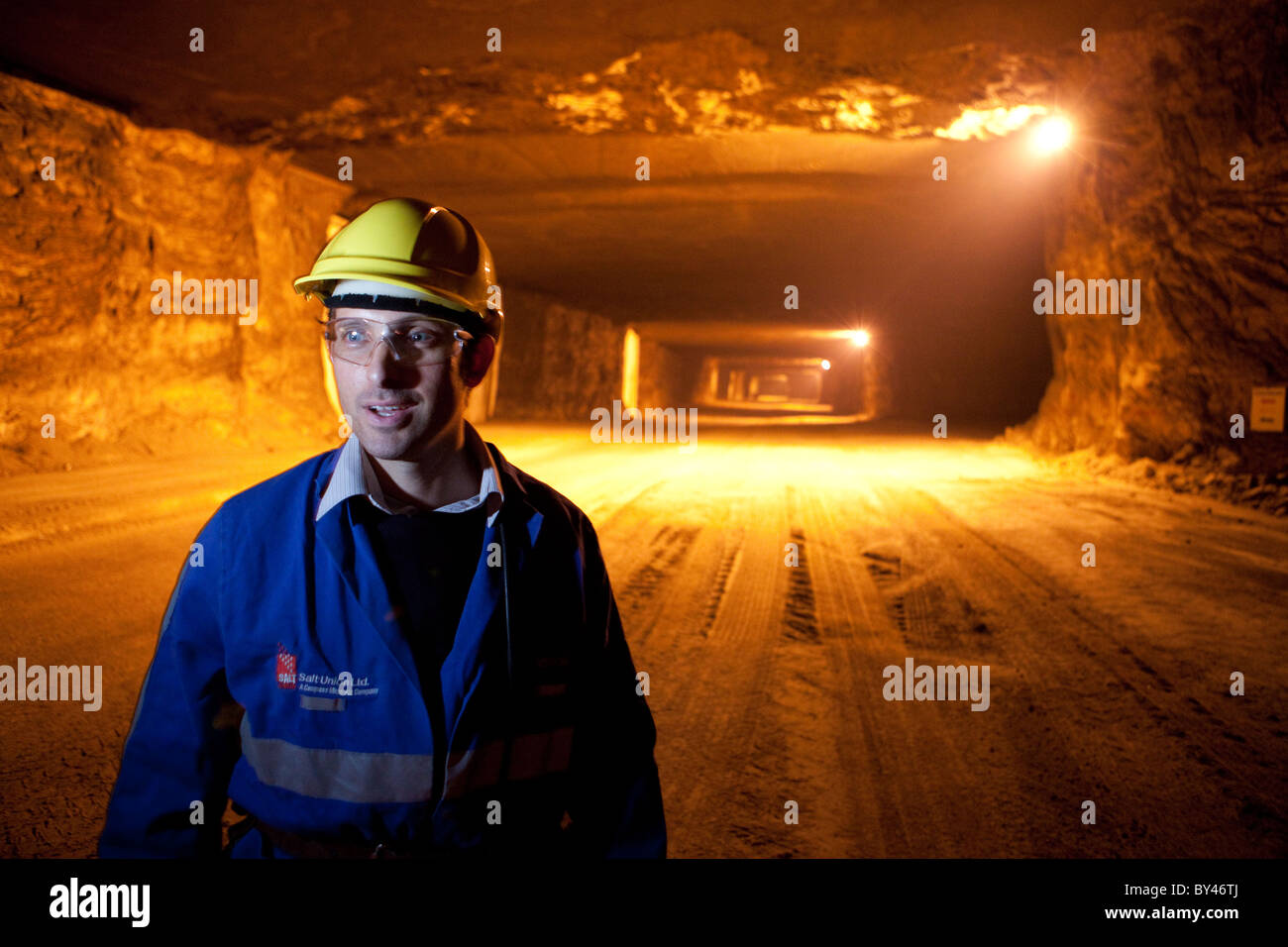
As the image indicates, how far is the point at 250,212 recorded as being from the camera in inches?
440

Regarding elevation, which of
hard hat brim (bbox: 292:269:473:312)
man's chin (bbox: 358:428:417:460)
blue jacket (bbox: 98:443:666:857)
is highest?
hard hat brim (bbox: 292:269:473:312)

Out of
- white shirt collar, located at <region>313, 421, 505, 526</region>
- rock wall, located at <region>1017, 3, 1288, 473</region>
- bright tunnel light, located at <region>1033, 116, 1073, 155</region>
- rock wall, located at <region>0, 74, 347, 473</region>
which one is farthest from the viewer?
bright tunnel light, located at <region>1033, 116, 1073, 155</region>

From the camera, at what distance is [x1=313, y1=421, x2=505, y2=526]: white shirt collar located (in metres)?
1.42

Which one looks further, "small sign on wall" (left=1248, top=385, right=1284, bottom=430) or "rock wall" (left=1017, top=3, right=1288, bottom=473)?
"small sign on wall" (left=1248, top=385, right=1284, bottom=430)

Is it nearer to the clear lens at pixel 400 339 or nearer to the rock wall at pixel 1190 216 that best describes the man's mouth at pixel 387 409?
the clear lens at pixel 400 339

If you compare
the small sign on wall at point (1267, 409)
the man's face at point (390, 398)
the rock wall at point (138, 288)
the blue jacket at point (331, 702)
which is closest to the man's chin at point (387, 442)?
the man's face at point (390, 398)

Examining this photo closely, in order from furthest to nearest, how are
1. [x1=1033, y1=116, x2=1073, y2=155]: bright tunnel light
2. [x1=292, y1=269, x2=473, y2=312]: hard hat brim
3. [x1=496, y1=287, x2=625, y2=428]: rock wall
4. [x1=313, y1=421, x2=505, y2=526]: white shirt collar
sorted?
1. [x1=496, y1=287, x2=625, y2=428]: rock wall
2. [x1=1033, y1=116, x2=1073, y2=155]: bright tunnel light
3. [x1=292, y1=269, x2=473, y2=312]: hard hat brim
4. [x1=313, y1=421, x2=505, y2=526]: white shirt collar

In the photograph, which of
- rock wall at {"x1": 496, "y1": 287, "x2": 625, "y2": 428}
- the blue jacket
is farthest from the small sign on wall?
rock wall at {"x1": 496, "y1": 287, "x2": 625, "y2": 428}

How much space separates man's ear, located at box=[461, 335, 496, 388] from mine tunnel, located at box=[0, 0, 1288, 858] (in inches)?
10.8

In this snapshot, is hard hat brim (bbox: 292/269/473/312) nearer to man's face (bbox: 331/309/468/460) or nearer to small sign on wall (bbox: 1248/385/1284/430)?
man's face (bbox: 331/309/468/460)

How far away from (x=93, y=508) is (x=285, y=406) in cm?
535

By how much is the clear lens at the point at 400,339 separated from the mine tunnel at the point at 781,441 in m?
0.06

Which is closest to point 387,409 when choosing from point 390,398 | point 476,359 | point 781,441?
point 390,398
